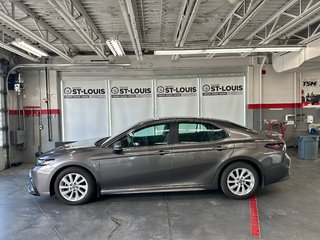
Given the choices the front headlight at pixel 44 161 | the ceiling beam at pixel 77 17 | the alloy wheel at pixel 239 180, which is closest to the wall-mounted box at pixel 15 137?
the ceiling beam at pixel 77 17

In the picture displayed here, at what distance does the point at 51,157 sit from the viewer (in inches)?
182

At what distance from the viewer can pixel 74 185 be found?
4566 mm

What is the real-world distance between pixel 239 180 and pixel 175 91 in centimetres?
490

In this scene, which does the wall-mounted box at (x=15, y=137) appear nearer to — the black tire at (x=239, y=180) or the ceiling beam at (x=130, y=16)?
the ceiling beam at (x=130, y=16)

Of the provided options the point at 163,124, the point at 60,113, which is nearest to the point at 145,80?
the point at 60,113

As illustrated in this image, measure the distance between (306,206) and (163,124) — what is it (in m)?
2.57

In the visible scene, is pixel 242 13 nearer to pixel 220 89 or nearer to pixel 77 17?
pixel 77 17

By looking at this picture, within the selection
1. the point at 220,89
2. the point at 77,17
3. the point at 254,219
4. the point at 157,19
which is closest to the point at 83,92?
the point at 77,17

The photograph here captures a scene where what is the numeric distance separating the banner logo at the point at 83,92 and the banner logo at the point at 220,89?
3255mm

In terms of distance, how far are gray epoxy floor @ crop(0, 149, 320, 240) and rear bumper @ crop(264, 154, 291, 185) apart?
1.06 ft

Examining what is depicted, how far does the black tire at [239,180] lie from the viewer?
467cm

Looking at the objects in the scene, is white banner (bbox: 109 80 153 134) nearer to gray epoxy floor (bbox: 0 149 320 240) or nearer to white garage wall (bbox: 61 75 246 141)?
white garage wall (bbox: 61 75 246 141)

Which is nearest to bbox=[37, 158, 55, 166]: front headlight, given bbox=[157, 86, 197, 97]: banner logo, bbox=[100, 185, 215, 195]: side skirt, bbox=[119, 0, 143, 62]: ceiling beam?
bbox=[100, 185, 215, 195]: side skirt

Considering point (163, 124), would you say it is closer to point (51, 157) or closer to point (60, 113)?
point (51, 157)
